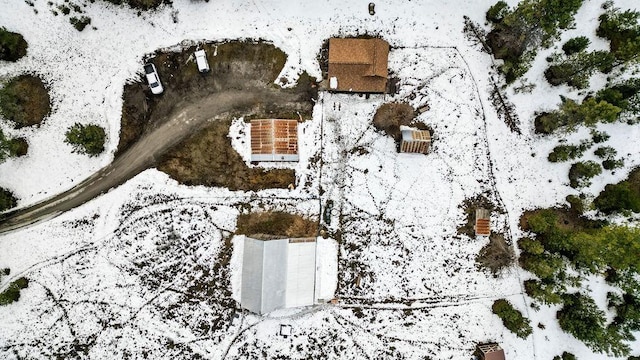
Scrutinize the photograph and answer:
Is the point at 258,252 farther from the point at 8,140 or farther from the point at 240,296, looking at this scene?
the point at 8,140

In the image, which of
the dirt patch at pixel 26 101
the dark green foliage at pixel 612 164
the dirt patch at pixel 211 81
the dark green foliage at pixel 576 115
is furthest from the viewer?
the dirt patch at pixel 211 81

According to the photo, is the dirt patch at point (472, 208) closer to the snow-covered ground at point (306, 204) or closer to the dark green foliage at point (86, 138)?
the snow-covered ground at point (306, 204)

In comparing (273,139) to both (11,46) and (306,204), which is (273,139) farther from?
(11,46)

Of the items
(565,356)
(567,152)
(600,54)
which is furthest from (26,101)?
(565,356)

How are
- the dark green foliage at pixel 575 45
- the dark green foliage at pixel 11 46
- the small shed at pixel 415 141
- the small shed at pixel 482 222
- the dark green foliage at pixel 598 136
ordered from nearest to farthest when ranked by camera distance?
the dark green foliage at pixel 11 46, the dark green foliage at pixel 575 45, the small shed at pixel 415 141, the dark green foliage at pixel 598 136, the small shed at pixel 482 222

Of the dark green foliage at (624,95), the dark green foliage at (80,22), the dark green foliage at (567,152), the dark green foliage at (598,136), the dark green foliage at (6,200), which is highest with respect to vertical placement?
the dark green foliage at (80,22)

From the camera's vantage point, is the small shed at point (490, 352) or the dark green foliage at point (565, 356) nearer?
the small shed at point (490, 352)

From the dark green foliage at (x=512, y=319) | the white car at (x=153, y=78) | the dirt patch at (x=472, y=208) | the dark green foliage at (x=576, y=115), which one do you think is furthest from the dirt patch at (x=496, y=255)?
the white car at (x=153, y=78)

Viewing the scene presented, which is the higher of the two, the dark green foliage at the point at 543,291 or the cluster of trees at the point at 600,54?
the cluster of trees at the point at 600,54
